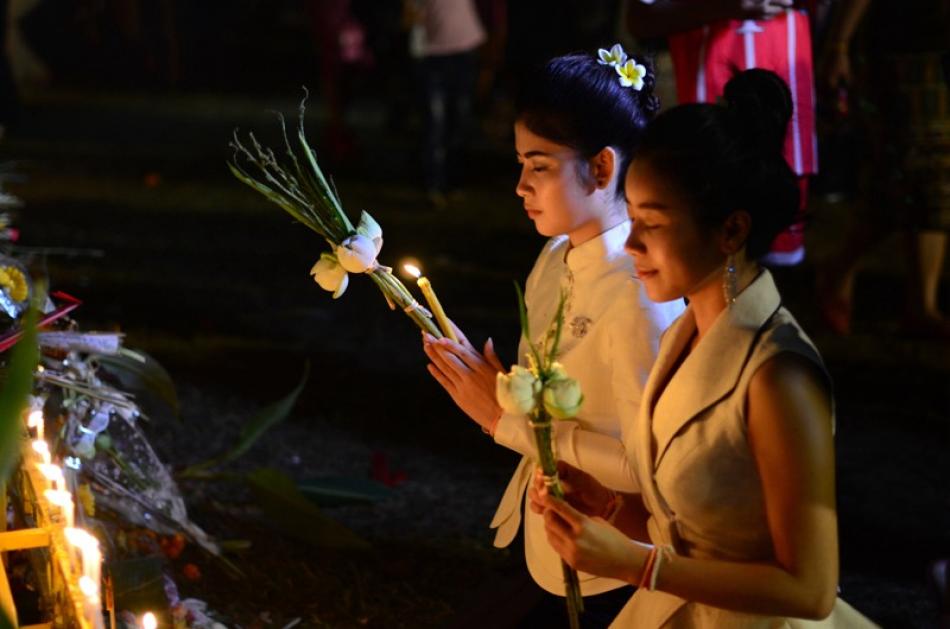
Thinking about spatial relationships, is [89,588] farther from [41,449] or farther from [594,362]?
[594,362]

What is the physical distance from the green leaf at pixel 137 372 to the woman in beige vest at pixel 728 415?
1.83 metres

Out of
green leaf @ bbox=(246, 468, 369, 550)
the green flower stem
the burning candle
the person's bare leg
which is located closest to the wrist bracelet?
the green flower stem

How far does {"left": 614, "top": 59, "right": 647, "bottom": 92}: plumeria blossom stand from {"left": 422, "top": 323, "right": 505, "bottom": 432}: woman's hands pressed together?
531 millimetres

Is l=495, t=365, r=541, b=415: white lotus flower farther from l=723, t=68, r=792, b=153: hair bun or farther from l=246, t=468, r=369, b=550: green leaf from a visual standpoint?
l=246, t=468, r=369, b=550: green leaf

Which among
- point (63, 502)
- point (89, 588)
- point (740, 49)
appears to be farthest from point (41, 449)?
point (740, 49)

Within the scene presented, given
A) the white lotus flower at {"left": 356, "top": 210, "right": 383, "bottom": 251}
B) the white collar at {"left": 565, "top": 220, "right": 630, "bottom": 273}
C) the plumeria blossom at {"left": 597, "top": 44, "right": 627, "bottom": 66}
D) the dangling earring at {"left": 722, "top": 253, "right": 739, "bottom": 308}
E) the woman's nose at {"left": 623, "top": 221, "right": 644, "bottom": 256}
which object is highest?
the plumeria blossom at {"left": 597, "top": 44, "right": 627, "bottom": 66}

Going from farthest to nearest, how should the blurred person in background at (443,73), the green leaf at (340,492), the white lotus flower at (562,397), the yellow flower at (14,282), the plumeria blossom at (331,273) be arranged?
the blurred person in background at (443,73)
the green leaf at (340,492)
the yellow flower at (14,282)
the plumeria blossom at (331,273)
the white lotus flower at (562,397)

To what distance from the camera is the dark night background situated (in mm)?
3543

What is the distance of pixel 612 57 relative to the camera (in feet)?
8.18

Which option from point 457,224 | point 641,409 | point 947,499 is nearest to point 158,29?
point 457,224

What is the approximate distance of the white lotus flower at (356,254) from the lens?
7.86 ft

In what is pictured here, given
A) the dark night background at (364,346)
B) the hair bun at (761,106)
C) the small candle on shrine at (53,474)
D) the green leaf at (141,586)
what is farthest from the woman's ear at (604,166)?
the green leaf at (141,586)

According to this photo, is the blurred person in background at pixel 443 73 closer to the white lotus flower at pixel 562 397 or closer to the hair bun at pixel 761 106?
the hair bun at pixel 761 106

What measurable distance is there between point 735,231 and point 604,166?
1.84 ft
